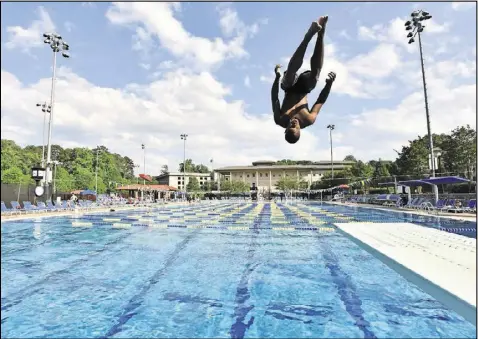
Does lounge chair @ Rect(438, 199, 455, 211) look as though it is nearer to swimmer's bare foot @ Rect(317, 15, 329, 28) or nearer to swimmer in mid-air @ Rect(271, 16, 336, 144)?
swimmer in mid-air @ Rect(271, 16, 336, 144)

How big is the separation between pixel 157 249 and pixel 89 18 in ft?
18.2

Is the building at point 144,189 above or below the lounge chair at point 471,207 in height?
above

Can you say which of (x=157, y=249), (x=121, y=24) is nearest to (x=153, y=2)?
(x=121, y=24)

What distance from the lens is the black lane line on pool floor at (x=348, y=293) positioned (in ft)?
12.3

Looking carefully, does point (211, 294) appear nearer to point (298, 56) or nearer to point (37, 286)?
point (37, 286)

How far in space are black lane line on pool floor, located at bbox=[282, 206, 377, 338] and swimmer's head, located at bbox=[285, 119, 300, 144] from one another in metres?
2.29

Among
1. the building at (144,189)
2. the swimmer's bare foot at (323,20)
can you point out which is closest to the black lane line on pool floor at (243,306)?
the swimmer's bare foot at (323,20)

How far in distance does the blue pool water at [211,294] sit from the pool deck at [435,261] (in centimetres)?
45

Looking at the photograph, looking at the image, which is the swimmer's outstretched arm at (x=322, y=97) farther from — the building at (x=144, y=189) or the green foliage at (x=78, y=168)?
the building at (x=144, y=189)

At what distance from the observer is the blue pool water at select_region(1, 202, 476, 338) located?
363 centimetres

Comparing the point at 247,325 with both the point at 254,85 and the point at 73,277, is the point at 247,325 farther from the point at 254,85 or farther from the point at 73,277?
the point at 254,85

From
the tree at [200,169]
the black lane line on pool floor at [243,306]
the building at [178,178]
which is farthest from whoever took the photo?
the tree at [200,169]

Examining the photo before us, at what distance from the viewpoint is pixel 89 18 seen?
14.8 feet

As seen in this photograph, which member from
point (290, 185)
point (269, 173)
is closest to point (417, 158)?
point (290, 185)
